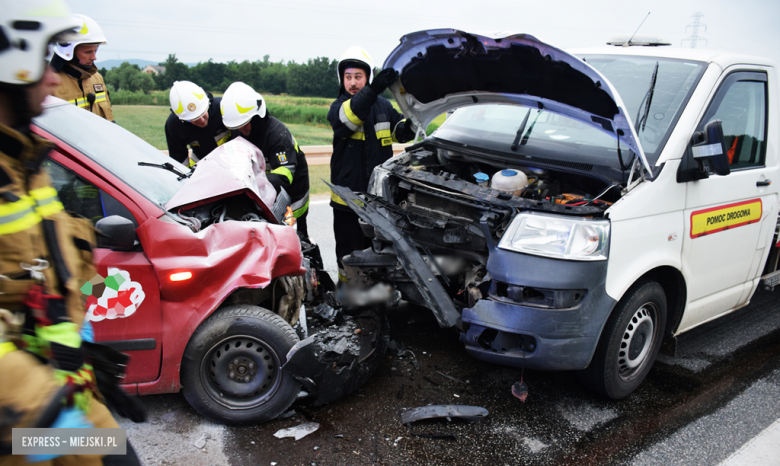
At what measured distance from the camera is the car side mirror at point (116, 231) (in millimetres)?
2320

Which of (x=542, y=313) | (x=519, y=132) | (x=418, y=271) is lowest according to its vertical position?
(x=542, y=313)

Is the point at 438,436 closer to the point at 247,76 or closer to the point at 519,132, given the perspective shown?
the point at 519,132

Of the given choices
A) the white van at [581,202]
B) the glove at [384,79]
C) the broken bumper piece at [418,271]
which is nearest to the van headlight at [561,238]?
the white van at [581,202]

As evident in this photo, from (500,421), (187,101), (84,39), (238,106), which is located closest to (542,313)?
(500,421)

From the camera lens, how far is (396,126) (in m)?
4.66

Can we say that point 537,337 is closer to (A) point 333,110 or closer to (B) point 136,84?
(A) point 333,110

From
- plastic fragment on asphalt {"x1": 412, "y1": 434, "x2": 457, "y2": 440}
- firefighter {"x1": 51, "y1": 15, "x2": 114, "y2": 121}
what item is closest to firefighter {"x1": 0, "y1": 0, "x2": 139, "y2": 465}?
plastic fragment on asphalt {"x1": 412, "y1": 434, "x2": 457, "y2": 440}

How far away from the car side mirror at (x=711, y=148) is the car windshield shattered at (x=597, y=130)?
0.58ft

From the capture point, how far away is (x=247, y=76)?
92.1 ft

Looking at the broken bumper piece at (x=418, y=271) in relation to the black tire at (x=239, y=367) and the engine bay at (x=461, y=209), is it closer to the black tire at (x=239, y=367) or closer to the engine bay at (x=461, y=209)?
the engine bay at (x=461, y=209)

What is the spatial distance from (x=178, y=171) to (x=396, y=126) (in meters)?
2.01

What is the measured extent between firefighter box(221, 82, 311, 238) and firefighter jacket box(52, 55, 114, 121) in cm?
156

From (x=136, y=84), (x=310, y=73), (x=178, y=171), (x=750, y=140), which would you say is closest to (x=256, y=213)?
(x=178, y=171)

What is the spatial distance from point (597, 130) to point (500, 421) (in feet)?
6.64
